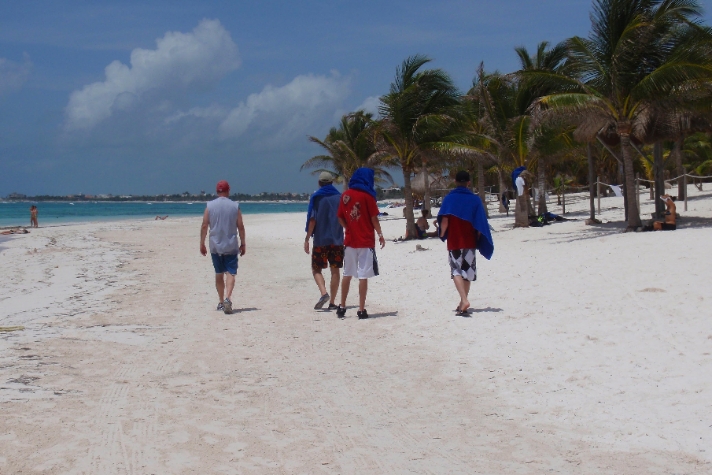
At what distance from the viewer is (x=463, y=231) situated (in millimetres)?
7723

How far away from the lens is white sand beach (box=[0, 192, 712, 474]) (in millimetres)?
3843

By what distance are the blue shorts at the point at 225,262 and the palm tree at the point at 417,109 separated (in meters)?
11.3

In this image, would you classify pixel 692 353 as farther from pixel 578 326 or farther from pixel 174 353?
pixel 174 353

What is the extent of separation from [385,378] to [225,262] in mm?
3891

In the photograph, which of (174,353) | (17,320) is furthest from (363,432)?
(17,320)

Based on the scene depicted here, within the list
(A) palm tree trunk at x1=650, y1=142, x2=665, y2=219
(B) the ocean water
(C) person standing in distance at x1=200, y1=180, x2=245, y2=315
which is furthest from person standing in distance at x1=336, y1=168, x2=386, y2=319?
(B) the ocean water

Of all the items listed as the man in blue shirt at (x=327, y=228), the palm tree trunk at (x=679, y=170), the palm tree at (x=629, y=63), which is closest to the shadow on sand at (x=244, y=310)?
the man in blue shirt at (x=327, y=228)

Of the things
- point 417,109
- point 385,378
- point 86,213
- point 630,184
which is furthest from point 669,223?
point 86,213

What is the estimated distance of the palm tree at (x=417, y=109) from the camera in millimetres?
19234

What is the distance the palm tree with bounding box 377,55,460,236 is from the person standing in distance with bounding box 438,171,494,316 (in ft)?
38.1

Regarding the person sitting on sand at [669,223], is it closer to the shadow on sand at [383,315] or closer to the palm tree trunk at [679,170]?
the shadow on sand at [383,315]

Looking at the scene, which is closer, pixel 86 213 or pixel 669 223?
pixel 669 223

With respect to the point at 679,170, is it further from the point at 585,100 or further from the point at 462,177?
the point at 462,177

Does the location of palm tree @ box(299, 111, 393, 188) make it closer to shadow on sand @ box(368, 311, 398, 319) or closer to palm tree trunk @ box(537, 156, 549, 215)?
palm tree trunk @ box(537, 156, 549, 215)
